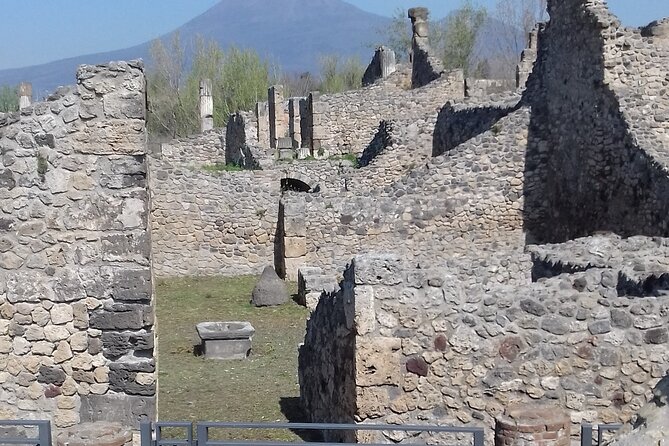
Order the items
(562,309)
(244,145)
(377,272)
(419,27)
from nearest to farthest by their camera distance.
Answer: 1. (562,309)
2. (377,272)
3. (244,145)
4. (419,27)

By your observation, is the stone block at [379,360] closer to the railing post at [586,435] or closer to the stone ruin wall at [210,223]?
the railing post at [586,435]

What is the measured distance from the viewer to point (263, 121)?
33656 mm

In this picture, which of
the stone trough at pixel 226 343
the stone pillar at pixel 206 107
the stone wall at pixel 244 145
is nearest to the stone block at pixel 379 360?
the stone trough at pixel 226 343

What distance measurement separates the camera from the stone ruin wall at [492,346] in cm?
688

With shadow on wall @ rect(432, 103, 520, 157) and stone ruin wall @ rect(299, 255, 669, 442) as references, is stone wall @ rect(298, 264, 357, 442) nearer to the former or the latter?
stone ruin wall @ rect(299, 255, 669, 442)

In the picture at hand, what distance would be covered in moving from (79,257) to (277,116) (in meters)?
26.1

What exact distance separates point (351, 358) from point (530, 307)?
1452 mm

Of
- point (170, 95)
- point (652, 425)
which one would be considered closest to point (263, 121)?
point (170, 95)

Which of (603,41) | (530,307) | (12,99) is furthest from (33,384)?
(12,99)

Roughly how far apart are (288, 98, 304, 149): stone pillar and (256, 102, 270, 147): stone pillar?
1165 millimetres

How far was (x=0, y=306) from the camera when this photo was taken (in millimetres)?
7070

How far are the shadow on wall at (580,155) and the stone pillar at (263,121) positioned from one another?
1719cm

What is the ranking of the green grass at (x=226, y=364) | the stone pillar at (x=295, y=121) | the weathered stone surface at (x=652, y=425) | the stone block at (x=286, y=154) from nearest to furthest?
the weathered stone surface at (x=652, y=425)
the green grass at (x=226, y=364)
the stone block at (x=286, y=154)
the stone pillar at (x=295, y=121)

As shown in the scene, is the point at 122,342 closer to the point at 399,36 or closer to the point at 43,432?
the point at 43,432
